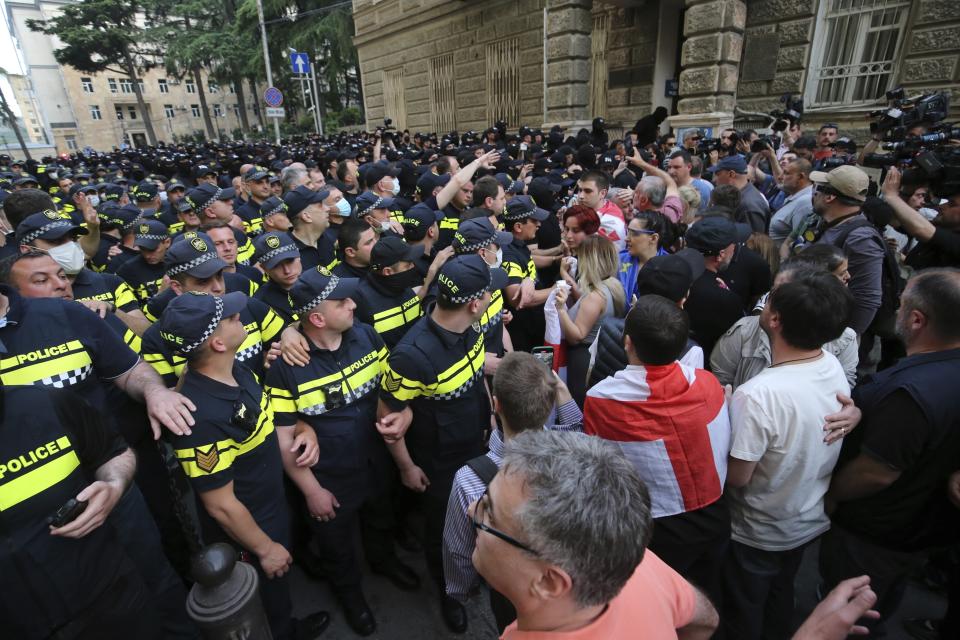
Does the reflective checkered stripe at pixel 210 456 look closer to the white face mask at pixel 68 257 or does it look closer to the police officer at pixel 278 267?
the police officer at pixel 278 267

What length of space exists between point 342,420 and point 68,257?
2317mm

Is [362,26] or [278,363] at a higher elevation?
[362,26]

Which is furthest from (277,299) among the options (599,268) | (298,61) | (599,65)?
(298,61)

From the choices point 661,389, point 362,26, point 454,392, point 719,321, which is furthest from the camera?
point 362,26

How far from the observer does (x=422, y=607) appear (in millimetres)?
3031

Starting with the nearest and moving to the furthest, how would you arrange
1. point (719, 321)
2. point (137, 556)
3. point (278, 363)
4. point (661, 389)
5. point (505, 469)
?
point (505, 469), point (661, 389), point (137, 556), point (278, 363), point (719, 321)

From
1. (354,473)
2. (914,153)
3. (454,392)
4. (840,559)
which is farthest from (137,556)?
(914,153)

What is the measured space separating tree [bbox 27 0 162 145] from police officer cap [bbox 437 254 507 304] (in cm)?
4890

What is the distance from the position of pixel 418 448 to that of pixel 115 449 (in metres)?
1.44

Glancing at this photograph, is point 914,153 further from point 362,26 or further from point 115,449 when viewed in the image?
point 362,26

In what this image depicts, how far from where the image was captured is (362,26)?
20812 millimetres

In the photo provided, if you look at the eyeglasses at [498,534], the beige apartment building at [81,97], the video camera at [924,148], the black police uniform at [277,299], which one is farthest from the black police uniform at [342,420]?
the beige apartment building at [81,97]

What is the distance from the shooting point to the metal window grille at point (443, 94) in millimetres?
17609

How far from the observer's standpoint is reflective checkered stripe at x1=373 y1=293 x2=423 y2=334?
3.40m
